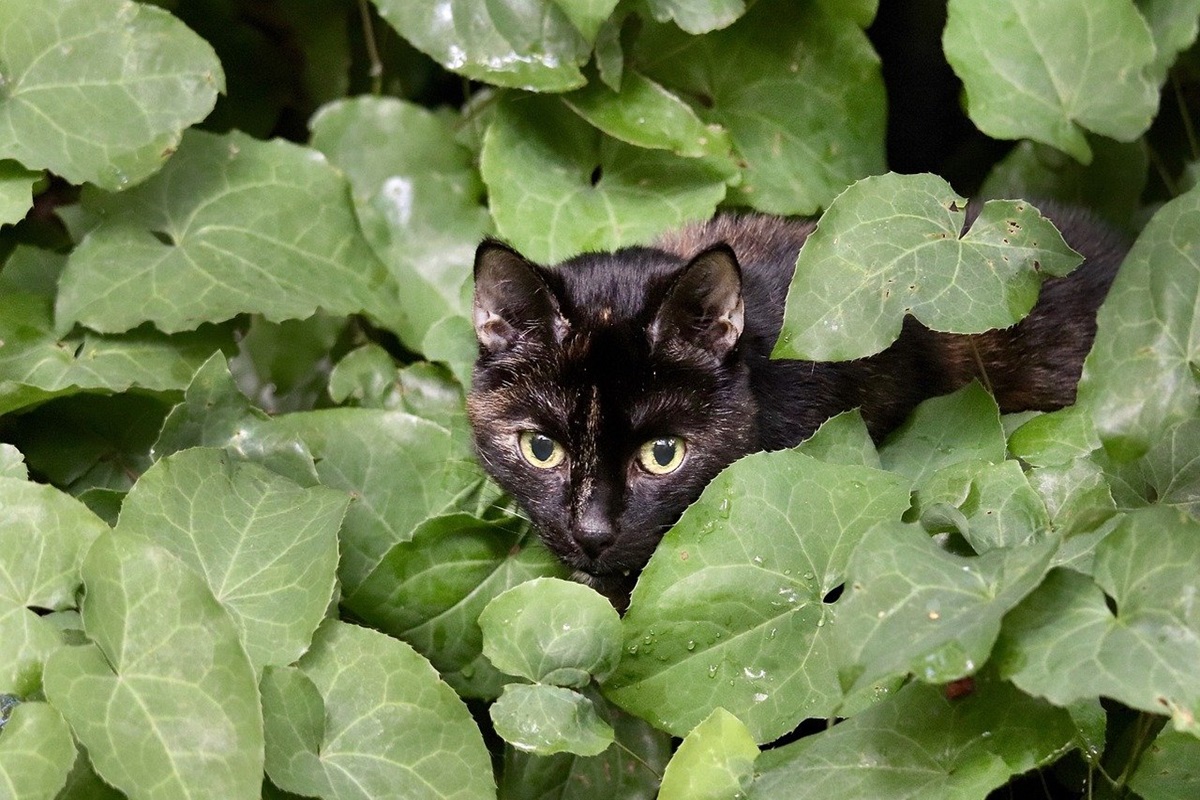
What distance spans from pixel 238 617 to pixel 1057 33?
1448mm

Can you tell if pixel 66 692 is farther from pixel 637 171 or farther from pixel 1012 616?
pixel 637 171

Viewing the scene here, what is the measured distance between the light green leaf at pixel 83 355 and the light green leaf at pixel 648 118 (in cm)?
67

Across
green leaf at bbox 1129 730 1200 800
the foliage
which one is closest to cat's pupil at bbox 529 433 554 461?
the foliage

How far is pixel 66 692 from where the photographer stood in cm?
114

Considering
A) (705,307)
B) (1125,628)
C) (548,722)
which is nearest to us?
(1125,628)

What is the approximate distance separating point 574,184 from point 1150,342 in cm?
100

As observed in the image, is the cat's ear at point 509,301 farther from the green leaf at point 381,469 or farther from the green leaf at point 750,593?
the green leaf at point 750,593

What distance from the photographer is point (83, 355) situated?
5.58ft

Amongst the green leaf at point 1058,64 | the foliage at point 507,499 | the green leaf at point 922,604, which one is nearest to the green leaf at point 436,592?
the foliage at point 507,499

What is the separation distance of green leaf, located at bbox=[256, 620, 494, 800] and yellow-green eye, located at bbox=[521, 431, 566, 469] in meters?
0.32

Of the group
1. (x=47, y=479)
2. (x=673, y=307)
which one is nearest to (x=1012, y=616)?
(x=673, y=307)

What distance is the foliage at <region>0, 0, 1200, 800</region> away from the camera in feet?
3.74

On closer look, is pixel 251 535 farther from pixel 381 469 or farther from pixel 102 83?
pixel 102 83

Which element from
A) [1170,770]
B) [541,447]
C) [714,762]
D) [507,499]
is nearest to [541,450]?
[541,447]
